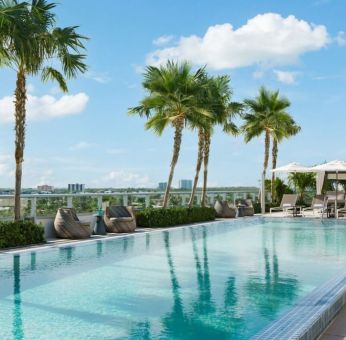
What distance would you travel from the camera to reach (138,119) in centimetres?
1873

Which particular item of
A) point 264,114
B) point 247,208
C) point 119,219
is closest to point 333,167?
point 247,208

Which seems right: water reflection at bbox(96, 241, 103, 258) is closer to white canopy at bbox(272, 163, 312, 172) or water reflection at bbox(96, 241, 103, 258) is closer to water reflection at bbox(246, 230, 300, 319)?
water reflection at bbox(246, 230, 300, 319)

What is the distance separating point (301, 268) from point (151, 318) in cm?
431

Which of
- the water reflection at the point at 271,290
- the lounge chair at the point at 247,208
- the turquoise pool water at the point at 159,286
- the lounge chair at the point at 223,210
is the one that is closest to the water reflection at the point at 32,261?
the turquoise pool water at the point at 159,286

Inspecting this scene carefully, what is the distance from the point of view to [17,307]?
22.0 ft

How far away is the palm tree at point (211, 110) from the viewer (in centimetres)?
1884

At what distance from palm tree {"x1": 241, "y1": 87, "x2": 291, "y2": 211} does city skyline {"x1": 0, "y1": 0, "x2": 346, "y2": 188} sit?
1525mm

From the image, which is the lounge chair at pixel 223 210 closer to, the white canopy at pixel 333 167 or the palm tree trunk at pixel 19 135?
the white canopy at pixel 333 167

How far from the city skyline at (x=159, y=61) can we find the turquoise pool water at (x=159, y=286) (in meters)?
3.45

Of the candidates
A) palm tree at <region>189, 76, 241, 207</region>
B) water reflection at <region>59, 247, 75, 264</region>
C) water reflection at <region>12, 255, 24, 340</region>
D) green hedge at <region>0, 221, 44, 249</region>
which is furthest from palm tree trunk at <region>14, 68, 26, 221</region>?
palm tree at <region>189, 76, 241, 207</region>

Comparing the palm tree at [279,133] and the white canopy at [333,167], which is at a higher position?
the palm tree at [279,133]

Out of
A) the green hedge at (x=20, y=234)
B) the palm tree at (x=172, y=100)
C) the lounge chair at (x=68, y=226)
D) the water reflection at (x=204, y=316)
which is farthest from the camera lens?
the palm tree at (x=172, y=100)

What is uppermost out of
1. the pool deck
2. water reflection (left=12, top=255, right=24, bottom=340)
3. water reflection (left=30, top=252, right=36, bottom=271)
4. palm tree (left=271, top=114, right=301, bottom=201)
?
palm tree (left=271, top=114, right=301, bottom=201)

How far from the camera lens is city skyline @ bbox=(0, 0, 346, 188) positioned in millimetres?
16594
